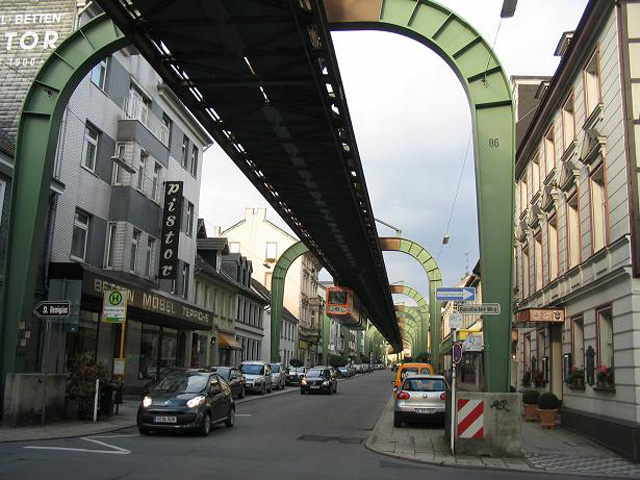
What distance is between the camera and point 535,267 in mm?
24281

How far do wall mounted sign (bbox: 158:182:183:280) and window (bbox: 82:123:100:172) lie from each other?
4699 millimetres

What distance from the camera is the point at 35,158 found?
15.7 m

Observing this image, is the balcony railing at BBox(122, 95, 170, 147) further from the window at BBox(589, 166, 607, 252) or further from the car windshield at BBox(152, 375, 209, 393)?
the window at BBox(589, 166, 607, 252)

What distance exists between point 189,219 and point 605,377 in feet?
78.0

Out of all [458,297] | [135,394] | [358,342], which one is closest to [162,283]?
[135,394]

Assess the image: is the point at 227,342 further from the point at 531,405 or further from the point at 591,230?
the point at 591,230

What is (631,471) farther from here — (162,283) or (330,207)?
(162,283)

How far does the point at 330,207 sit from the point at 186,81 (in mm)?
11452

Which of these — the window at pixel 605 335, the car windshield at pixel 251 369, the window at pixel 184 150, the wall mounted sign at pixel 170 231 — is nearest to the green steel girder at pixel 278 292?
the car windshield at pixel 251 369

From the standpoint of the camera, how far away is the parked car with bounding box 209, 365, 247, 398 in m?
27.6

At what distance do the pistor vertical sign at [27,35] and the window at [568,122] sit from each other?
16.7m

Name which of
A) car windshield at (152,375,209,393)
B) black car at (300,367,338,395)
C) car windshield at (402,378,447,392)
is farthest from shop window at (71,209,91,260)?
black car at (300,367,338,395)

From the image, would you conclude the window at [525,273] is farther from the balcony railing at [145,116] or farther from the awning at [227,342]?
the awning at [227,342]

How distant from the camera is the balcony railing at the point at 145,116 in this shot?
2652 centimetres
